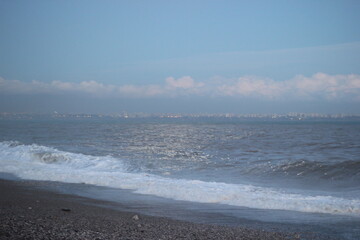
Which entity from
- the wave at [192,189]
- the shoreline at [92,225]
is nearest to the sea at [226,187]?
the wave at [192,189]

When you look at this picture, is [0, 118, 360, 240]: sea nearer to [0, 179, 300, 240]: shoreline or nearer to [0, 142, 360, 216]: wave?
[0, 142, 360, 216]: wave

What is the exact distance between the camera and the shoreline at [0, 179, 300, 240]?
7.00 metres

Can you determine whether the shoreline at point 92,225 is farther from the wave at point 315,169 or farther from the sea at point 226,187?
the wave at point 315,169

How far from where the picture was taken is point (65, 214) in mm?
9164

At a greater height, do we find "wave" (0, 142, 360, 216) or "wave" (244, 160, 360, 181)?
"wave" (244, 160, 360, 181)

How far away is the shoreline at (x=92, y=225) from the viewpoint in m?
7.00

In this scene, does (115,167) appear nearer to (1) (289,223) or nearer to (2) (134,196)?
(2) (134,196)

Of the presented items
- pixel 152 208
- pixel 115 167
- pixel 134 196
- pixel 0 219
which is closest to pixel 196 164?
pixel 115 167

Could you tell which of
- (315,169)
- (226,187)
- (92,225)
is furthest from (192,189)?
(315,169)

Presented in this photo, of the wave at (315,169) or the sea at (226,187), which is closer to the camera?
the sea at (226,187)

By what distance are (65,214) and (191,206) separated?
3.66 meters

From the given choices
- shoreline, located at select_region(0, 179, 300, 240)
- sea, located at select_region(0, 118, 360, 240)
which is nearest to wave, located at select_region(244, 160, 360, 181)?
sea, located at select_region(0, 118, 360, 240)

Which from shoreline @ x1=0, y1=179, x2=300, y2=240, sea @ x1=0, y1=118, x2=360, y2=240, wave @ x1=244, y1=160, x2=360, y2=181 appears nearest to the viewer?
shoreline @ x1=0, y1=179, x2=300, y2=240

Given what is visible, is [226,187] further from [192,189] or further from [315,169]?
[315,169]
